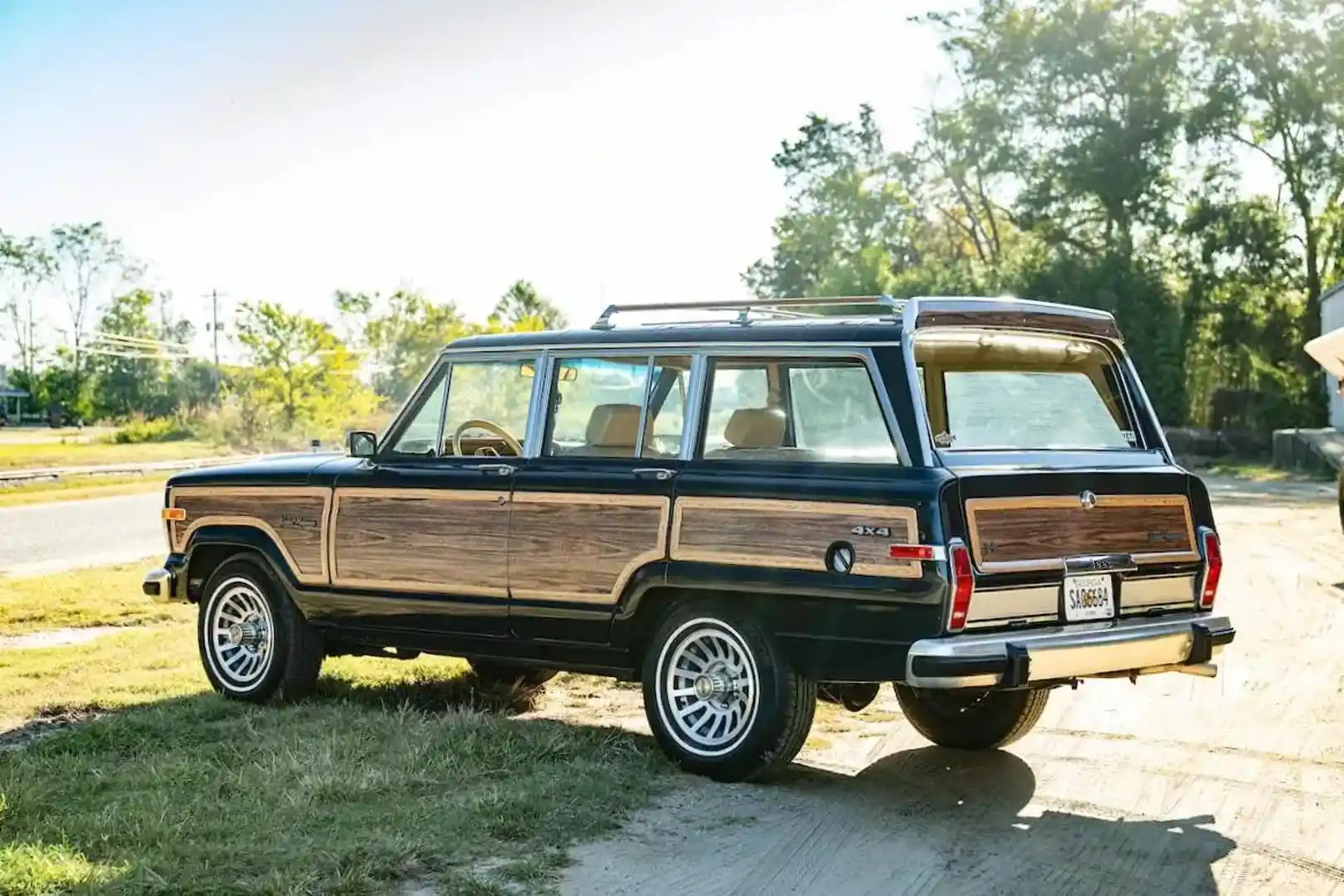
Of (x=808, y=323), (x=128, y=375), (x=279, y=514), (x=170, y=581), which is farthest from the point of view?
(x=128, y=375)

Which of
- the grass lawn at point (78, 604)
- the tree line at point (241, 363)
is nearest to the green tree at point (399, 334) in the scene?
the tree line at point (241, 363)

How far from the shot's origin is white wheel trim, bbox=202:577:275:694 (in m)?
9.07

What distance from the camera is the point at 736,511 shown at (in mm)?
7258

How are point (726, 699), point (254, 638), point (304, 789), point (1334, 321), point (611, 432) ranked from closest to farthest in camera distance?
point (304, 789) → point (726, 699) → point (611, 432) → point (254, 638) → point (1334, 321)

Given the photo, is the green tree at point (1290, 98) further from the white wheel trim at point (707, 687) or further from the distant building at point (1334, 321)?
the white wheel trim at point (707, 687)

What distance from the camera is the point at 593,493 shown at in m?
7.75

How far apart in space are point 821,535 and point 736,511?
17.9 inches

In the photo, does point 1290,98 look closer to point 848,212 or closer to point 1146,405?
point 848,212

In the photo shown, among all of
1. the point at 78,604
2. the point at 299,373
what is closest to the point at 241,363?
the point at 299,373

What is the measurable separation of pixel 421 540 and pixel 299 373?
66.2 m

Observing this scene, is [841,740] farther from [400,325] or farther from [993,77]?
[400,325]

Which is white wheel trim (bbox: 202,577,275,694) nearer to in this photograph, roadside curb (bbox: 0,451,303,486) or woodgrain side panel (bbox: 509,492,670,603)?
woodgrain side panel (bbox: 509,492,670,603)

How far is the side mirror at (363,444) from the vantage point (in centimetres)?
880

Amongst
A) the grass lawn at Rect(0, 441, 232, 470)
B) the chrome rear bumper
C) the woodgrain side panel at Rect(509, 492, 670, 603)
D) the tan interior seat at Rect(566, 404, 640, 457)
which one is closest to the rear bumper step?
Answer: the woodgrain side panel at Rect(509, 492, 670, 603)
